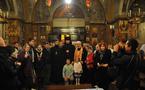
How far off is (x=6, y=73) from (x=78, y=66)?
7946mm

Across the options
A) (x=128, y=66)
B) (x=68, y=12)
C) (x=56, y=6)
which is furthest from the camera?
(x=68, y=12)

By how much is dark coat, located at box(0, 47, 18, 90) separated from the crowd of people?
1.70 meters

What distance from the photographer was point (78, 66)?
14.0m

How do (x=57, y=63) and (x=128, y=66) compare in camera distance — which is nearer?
(x=128, y=66)

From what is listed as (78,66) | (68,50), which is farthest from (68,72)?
(68,50)

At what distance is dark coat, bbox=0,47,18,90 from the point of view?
6090 millimetres

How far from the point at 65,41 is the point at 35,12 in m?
18.3

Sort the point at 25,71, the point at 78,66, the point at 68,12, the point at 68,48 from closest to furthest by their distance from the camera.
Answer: the point at 25,71 → the point at 68,48 → the point at 78,66 → the point at 68,12

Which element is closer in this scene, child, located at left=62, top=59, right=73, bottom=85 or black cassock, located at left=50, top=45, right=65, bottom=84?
black cassock, located at left=50, top=45, right=65, bottom=84

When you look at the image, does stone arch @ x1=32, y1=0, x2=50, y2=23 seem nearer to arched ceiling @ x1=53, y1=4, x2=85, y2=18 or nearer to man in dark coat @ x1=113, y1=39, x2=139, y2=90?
arched ceiling @ x1=53, y1=4, x2=85, y2=18

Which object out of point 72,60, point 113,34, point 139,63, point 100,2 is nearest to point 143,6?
point 113,34

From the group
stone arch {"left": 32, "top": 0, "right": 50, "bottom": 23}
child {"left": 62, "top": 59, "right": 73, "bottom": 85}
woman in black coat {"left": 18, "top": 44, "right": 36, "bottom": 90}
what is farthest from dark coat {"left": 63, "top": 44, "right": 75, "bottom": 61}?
stone arch {"left": 32, "top": 0, "right": 50, "bottom": 23}

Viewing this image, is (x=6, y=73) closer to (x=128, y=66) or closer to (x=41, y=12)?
(x=128, y=66)

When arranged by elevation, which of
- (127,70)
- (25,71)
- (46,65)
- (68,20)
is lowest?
(46,65)
